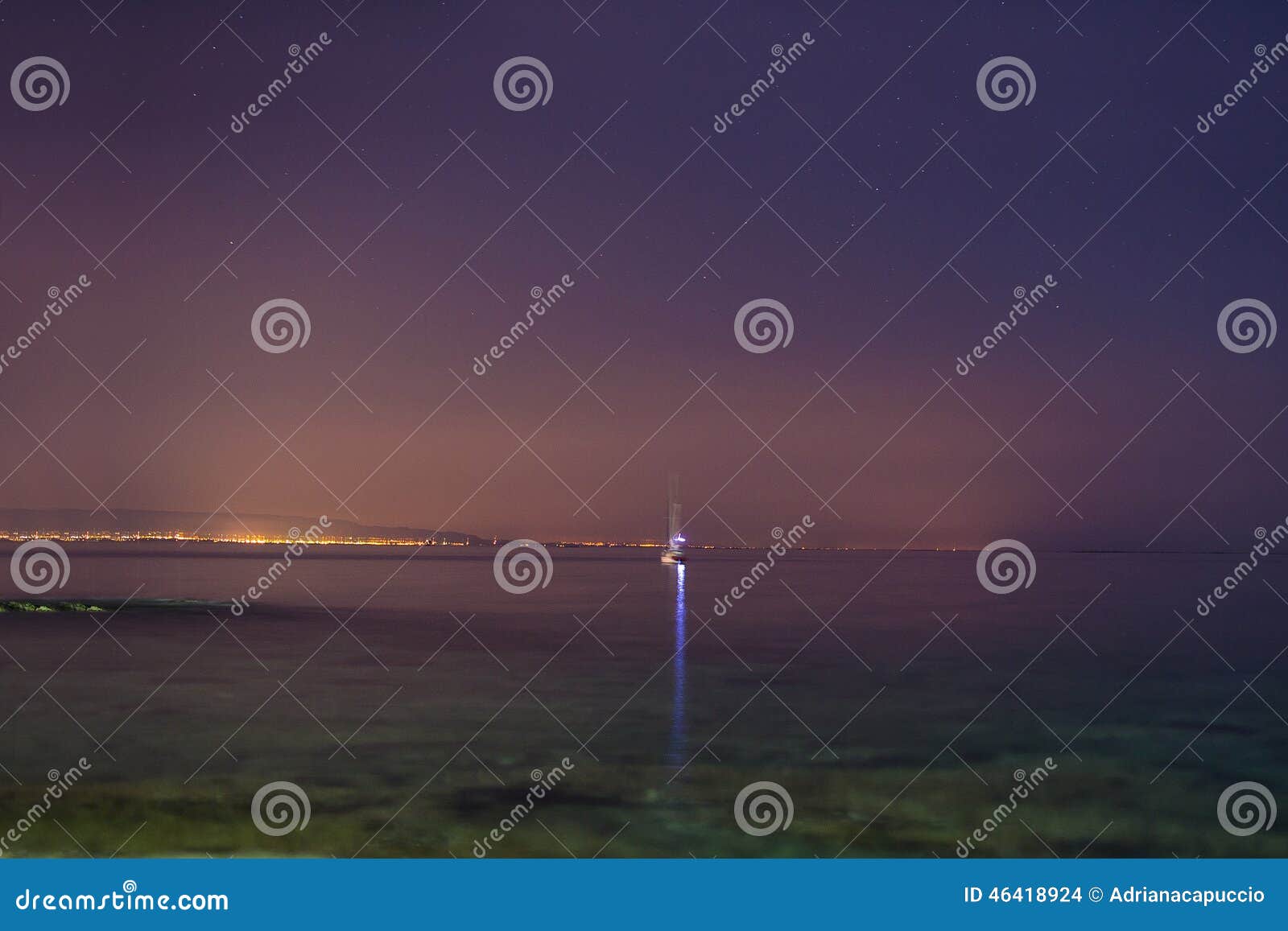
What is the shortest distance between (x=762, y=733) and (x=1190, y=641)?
25491 millimetres

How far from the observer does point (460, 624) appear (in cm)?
4322

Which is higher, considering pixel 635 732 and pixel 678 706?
pixel 678 706

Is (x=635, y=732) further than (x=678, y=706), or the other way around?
(x=678, y=706)

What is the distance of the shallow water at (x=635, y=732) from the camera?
1353 centimetres

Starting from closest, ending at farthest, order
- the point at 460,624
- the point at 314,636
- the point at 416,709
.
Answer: the point at 416,709, the point at 314,636, the point at 460,624

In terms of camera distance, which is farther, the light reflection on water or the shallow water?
the light reflection on water

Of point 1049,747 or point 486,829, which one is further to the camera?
point 1049,747

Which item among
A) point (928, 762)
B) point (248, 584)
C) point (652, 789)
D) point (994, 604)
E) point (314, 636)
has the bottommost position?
point (652, 789)

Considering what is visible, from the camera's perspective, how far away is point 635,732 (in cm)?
2039

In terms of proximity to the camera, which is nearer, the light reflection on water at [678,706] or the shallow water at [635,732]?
the shallow water at [635,732]

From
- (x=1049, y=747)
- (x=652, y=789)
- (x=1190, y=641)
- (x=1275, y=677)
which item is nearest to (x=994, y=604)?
(x=1190, y=641)

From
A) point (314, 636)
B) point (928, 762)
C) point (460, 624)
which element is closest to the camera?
point (928, 762)

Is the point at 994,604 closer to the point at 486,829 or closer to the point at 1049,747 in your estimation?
the point at 1049,747

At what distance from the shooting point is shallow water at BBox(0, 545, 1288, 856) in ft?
44.4
